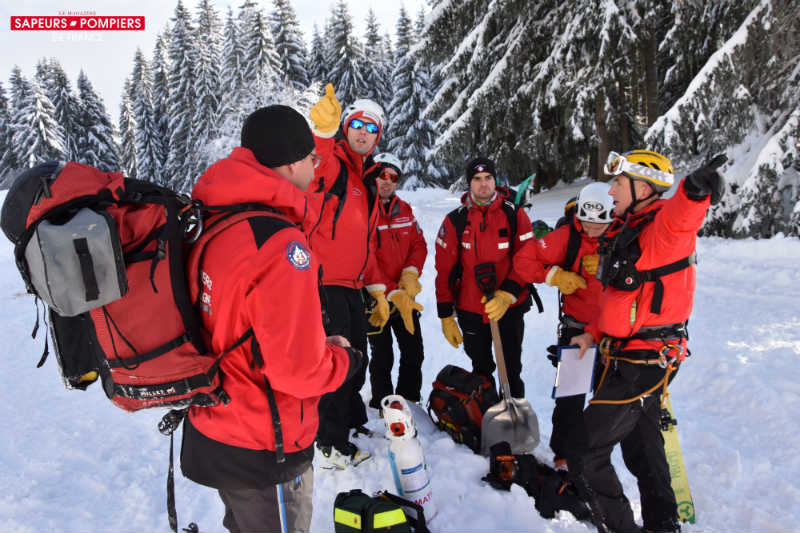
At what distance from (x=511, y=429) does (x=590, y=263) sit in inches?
57.0

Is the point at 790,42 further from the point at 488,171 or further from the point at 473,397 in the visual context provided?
the point at 473,397

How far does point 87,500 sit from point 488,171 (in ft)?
13.7

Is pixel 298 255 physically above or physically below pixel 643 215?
below

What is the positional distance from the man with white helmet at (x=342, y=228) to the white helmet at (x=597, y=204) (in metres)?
1.63

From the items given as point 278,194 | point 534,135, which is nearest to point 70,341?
point 278,194

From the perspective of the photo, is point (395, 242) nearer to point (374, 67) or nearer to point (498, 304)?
point (498, 304)

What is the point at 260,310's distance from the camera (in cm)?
167

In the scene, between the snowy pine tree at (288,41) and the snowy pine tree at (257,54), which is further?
the snowy pine tree at (288,41)

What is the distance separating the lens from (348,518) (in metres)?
2.51

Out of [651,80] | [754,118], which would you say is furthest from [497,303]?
[651,80]

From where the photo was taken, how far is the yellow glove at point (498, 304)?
4.11m

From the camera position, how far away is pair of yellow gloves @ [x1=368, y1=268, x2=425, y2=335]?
14.0ft

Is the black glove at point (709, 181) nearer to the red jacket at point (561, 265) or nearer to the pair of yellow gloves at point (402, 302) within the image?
the red jacket at point (561, 265)

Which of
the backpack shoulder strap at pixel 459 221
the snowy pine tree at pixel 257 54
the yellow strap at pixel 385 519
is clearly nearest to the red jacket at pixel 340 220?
the backpack shoulder strap at pixel 459 221
